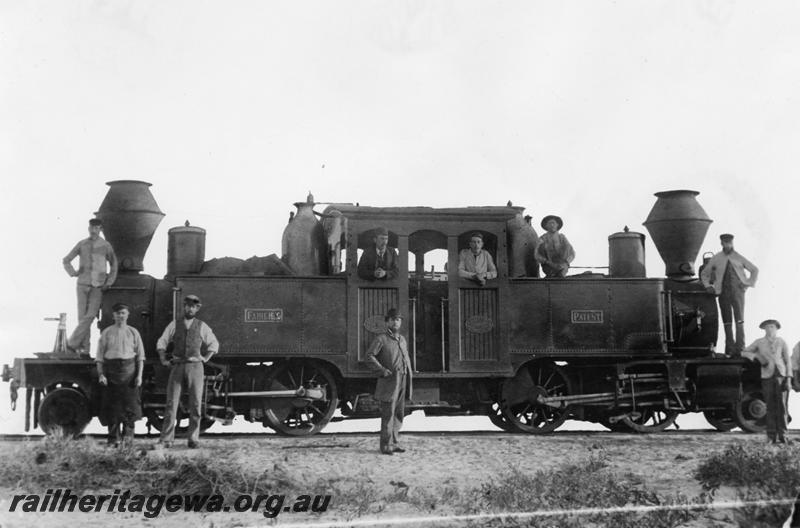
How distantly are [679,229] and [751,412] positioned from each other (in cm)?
258

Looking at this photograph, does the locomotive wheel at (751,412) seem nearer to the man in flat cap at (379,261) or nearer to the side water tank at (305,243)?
the man in flat cap at (379,261)

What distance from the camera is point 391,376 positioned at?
9.16 m

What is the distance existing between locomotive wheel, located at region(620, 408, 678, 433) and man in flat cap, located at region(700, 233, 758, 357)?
1.21 meters

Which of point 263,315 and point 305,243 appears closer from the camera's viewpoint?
point 263,315

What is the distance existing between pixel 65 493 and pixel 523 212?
262 inches

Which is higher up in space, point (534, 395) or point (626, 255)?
point (626, 255)

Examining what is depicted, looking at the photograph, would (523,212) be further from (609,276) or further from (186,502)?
(186,502)

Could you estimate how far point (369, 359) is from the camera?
903cm

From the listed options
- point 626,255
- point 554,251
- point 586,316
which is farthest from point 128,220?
point 626,255

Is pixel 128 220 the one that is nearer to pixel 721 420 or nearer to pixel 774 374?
pixel 774 374

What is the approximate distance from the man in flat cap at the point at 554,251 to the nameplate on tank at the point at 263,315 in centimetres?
341

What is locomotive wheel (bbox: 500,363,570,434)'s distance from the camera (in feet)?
35.2

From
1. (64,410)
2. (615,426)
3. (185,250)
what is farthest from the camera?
(615,426)

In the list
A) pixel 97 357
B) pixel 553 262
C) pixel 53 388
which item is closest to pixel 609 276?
pixel 553 262
